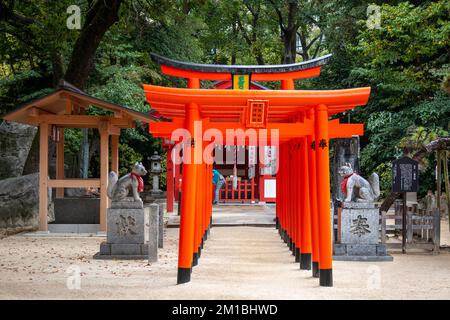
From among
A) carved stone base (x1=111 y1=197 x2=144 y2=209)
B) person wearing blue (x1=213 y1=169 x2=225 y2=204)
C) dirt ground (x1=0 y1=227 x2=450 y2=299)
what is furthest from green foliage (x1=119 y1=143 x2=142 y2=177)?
carved stone base (x1=111 y1=197 x2=144 y2=209)

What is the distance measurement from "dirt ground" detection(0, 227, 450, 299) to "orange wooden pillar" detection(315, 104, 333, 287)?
10.5 inches

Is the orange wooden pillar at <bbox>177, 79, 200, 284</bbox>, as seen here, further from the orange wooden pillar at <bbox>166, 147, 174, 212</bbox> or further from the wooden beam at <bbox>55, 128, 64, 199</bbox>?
the orange wooden pillar at <bbox>166, 147, 174, 212</bbox>

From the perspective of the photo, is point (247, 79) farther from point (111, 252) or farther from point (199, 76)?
point (111, 252)

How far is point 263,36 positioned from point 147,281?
89.9 feet

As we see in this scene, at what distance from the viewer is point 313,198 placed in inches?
356

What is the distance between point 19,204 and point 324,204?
9.95m

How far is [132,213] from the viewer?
11.4m

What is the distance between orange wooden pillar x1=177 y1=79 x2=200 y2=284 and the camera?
8664 mm

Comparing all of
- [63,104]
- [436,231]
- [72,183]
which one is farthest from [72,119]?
[436,231]

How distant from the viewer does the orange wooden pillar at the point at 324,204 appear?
8.51 meters

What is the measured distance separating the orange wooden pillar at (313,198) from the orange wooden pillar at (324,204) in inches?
7.6

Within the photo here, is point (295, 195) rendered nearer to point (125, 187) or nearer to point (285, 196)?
point (285, 196)

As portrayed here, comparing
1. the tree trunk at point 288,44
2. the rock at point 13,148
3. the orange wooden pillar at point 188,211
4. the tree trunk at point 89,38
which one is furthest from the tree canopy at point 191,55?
the orange wooden pillar at point 188,211
